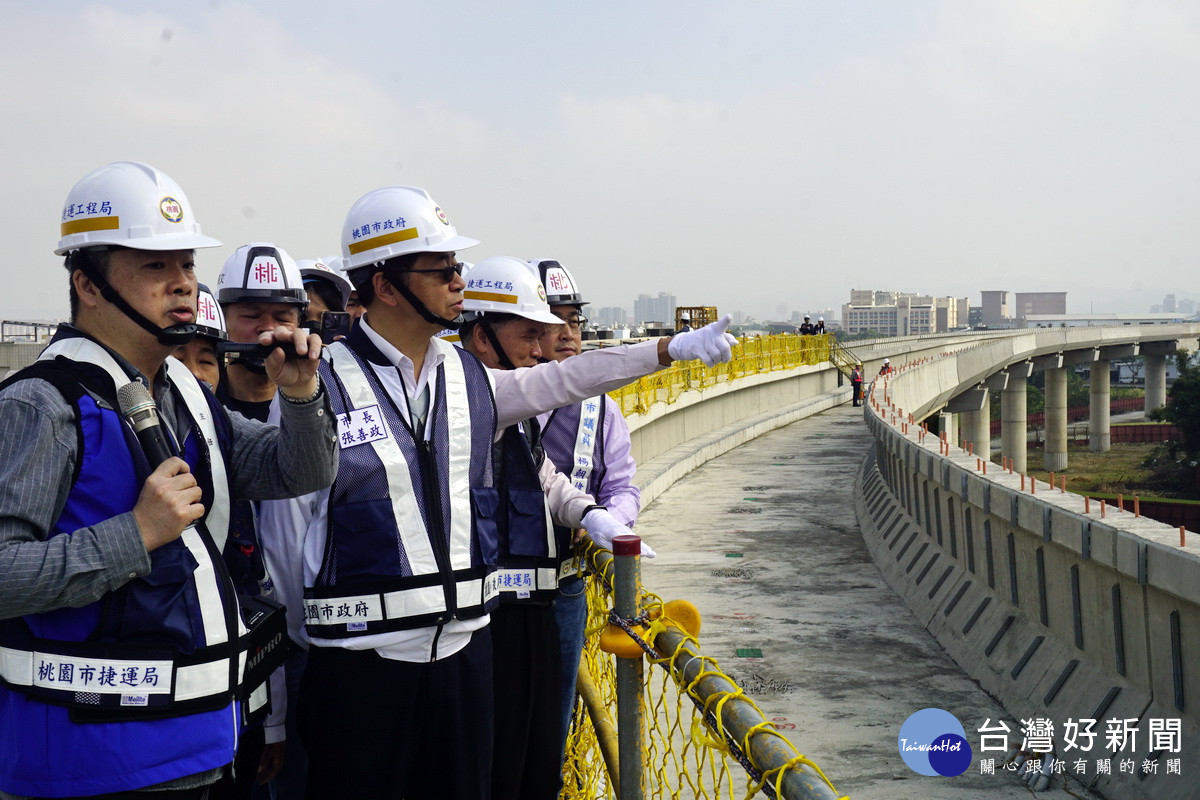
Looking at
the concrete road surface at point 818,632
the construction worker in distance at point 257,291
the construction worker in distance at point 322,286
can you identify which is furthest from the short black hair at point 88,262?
the concrete road surface at point 818,632

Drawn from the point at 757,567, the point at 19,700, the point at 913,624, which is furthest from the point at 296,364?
the point at 757,567

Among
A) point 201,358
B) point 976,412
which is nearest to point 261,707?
point 201,358

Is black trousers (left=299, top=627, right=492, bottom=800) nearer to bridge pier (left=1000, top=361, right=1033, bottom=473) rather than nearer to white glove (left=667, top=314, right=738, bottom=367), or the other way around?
white glove (left=667, top=314, right=738, bottom=367)

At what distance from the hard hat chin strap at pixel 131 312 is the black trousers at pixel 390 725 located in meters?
0.95

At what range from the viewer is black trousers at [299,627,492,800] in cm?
293

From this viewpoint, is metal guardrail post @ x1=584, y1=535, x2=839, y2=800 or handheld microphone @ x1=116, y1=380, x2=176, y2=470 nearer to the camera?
metal guardrail post @ x1=584, y1=535, x2=839, y2=800

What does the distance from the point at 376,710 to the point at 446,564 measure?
425 millimetres

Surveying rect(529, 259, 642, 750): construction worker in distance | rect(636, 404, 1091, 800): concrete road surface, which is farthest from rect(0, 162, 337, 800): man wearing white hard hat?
rect(636, 404, 1091, 800): concrete road surface

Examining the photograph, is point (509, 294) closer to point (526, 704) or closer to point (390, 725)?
point (526, 704)

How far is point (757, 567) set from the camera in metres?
11.1

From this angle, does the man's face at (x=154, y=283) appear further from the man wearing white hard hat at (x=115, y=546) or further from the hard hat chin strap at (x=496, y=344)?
the hard hat chin strap at (x=496, y=344)

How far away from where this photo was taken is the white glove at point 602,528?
12.1 feet

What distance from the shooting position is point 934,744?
6.44 m

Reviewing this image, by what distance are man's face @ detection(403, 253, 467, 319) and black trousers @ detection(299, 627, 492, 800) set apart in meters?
1.01
